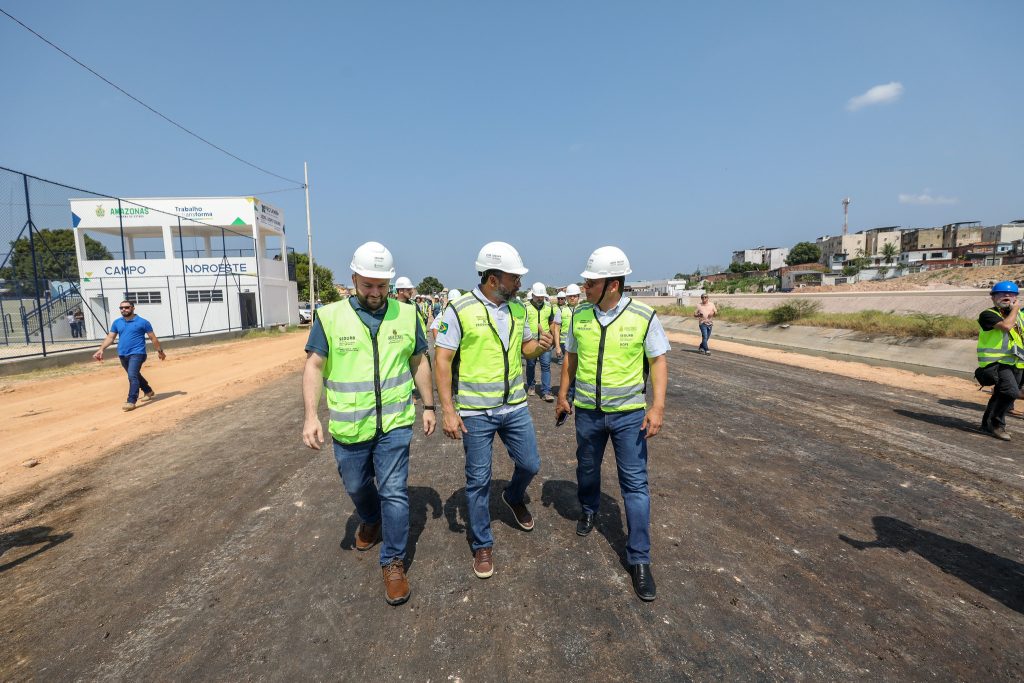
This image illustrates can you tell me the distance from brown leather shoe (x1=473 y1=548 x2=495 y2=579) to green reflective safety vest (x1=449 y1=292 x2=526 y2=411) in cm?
94

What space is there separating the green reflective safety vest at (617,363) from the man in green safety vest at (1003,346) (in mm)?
5038

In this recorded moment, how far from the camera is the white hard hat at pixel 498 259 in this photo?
3145mm

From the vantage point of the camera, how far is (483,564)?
3.04 metres

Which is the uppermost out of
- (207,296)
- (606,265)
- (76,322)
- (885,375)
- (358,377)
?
(606,265)

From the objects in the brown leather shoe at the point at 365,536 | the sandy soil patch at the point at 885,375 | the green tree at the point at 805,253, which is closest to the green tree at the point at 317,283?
the sandy soil patch at the point at 885,375

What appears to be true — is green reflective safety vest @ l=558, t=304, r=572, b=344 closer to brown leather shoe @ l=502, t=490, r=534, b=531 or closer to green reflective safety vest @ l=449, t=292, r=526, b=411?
brown leather shoe @ l=502, t=490, r=534, b=531

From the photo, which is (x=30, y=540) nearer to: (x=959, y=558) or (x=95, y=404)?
(x=95, y=404)

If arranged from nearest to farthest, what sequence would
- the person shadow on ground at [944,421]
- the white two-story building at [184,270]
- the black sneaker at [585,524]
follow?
the black sneaker at [585,524], the person shadow on ground at [944,421], the white two-story building at [184,270]

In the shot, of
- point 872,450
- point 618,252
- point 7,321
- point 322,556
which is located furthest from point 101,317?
point 872,450

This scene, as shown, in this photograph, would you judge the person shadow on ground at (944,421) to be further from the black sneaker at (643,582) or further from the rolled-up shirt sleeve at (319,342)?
the rolled-up shirt sleeve at (319,342)

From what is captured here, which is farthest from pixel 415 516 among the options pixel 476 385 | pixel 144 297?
pixel 144 297

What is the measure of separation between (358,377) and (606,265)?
68.8 inches

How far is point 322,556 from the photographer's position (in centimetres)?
332

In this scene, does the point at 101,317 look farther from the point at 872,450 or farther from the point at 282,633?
the point at 872,450
